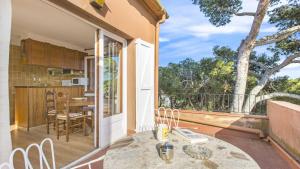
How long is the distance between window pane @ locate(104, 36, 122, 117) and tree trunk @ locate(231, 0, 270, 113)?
3.60 metres

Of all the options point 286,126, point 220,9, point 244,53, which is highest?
point 220,9

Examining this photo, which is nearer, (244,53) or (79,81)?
(244,53)

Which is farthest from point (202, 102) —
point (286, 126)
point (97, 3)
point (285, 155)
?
point (97, 3)

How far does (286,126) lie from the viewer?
3225mm

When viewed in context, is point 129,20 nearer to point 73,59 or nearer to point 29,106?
point 29,106

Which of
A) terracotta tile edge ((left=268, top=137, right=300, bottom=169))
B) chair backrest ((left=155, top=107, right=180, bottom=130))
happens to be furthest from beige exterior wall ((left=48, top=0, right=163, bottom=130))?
terracotta tile edge ((left=268, top=137, right=300, bottom=169))

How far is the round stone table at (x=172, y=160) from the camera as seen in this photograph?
1.12 metres

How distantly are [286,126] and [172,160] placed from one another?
9.75 ft

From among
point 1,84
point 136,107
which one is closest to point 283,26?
point 136,107

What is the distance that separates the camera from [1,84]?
144 centimetres

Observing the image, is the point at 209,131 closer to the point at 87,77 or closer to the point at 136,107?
the point at 136,107

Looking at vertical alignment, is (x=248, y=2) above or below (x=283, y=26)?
above

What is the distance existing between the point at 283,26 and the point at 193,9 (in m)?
3.21

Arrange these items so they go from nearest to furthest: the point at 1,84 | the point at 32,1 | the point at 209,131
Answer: the point at 1,84 → the point at 32,1 → the point at 209,131
